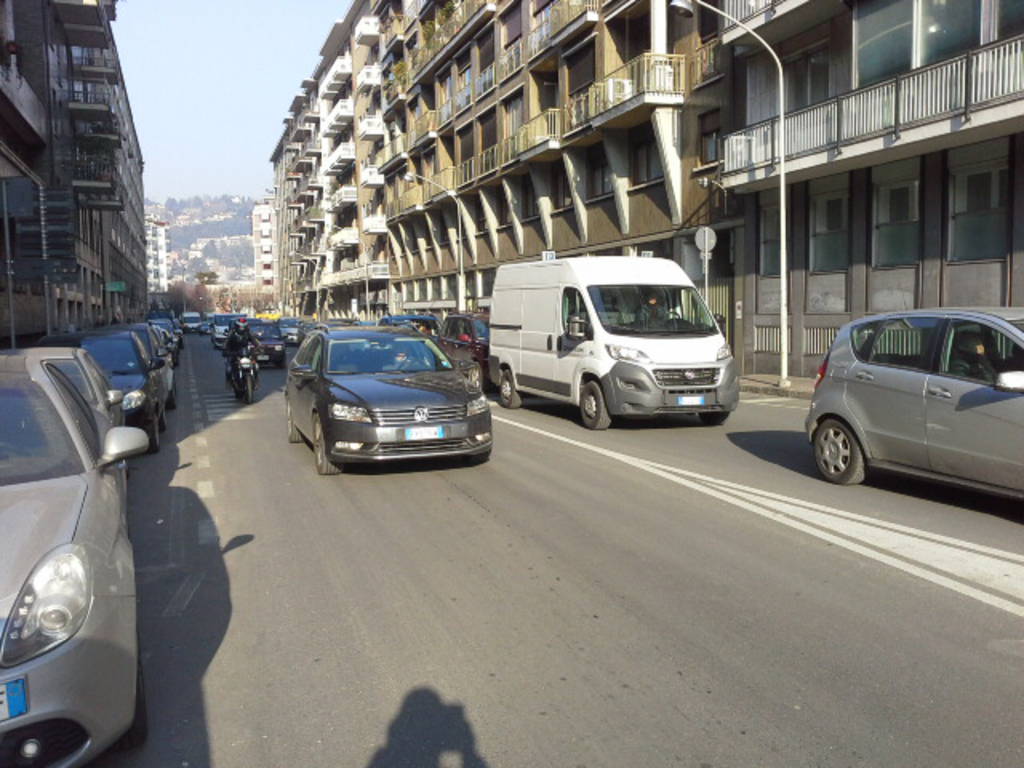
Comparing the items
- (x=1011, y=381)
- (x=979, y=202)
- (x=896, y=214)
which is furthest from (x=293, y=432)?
(x=896, y=214)

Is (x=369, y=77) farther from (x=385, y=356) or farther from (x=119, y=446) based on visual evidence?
(x=119, y=446)

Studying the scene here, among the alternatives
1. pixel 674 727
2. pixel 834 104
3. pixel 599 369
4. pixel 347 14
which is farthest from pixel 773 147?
pixel 347 14

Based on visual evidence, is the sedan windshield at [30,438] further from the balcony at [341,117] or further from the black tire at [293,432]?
the balcony at [341,117]

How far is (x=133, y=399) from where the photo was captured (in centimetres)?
1070

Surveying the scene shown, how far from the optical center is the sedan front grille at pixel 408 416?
834 centimetres

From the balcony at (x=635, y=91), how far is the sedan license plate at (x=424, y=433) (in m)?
18.4

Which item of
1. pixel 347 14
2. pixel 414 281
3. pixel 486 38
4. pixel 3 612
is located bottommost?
pixel 3 612

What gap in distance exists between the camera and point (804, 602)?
485cm

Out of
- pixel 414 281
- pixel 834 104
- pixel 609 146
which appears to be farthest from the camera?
Result: pixel 414 281

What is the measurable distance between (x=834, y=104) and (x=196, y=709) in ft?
60.5

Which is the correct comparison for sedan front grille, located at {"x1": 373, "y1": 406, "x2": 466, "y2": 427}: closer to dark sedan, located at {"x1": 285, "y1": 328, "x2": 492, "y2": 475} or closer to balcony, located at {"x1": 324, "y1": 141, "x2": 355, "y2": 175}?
dark sedan, located at {"x1": 285, "y1": 328, "x2": 492, "y2": 475}

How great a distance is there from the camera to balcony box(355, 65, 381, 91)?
6162 centimetres

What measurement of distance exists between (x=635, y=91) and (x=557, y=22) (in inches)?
272

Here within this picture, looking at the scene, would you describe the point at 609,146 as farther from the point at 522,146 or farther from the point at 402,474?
the point at 402,474
